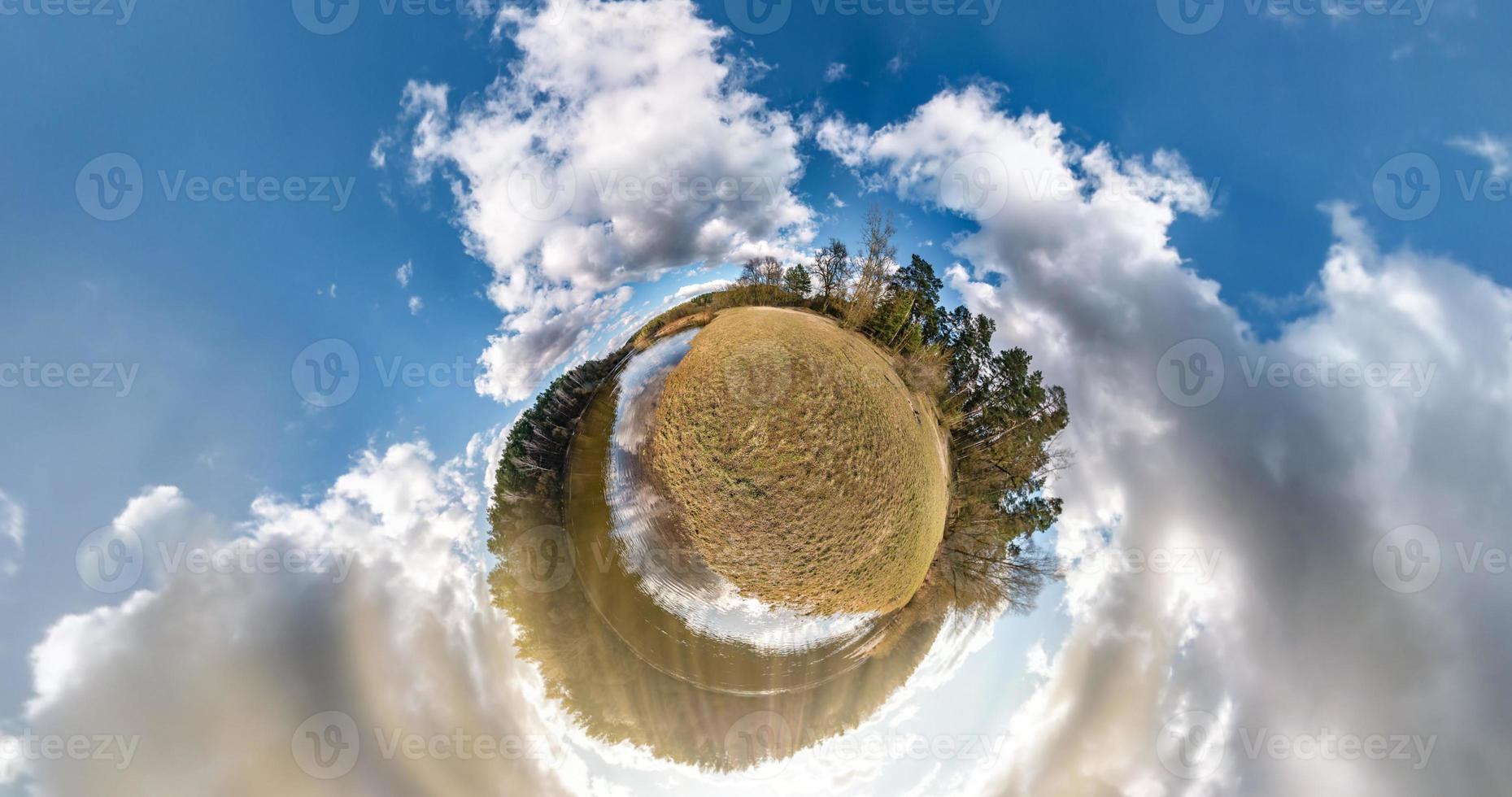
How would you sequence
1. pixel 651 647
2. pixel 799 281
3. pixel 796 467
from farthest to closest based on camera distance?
pixel 799 281, pixel 651 647, pixel 796 467

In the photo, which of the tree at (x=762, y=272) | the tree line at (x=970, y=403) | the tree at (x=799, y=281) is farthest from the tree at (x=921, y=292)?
the tree at (x=762, y=272)

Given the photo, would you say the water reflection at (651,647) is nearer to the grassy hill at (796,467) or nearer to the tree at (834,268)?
the grassy hill at (796,467)

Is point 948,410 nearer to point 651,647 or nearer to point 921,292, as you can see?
point 921,292

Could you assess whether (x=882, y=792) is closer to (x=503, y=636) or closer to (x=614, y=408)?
(x=503, y=636)

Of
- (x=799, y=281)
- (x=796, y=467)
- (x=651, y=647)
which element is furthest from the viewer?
(x=799, y=281)

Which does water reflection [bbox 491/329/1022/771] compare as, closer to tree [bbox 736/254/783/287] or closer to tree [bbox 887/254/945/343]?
tree [bbox 736/254/783/287]

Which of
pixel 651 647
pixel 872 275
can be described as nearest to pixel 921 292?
pixel 872 275

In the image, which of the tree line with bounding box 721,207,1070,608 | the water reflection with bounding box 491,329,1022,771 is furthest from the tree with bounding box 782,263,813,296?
the water reflection with bounding box 491,329,1022,771
